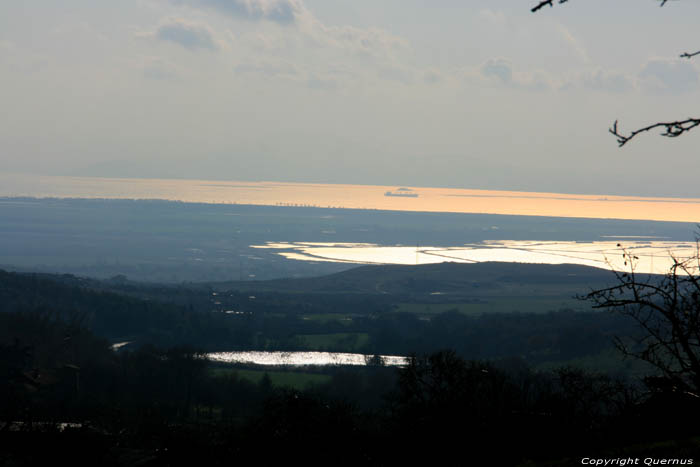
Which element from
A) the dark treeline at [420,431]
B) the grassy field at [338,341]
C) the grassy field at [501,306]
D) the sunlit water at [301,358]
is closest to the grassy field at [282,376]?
the sunlit water at [301,358]

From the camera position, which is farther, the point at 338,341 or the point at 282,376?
the point at 338,341

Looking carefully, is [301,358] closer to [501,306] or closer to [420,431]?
[501,306]

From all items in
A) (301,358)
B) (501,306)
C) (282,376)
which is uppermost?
(501,306)

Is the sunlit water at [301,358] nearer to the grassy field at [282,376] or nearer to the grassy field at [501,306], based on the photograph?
the grassy field at [282,376]

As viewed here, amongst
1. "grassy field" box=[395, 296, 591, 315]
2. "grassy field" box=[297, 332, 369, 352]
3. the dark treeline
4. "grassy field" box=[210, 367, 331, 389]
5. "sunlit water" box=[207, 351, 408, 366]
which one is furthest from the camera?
"grassy field" box=[395, 296, 591, 315]

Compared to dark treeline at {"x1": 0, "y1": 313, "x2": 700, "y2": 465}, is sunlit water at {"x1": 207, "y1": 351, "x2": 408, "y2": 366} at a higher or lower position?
lower

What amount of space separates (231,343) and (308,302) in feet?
167

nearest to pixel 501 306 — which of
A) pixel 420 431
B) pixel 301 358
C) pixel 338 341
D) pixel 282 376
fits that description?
pixel 338 341

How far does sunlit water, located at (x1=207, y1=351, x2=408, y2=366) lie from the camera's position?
341ft

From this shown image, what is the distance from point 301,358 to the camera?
112 metres

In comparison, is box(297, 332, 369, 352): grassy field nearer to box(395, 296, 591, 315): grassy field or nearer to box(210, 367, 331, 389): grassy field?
box(210, 367, 331, 389): grassy field

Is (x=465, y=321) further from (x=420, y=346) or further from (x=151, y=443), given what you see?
(x=151, y=443)

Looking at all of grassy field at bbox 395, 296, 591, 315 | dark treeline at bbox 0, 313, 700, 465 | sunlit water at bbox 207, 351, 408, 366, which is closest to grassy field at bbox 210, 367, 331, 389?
sunlit water at bbox 207, 351, 408, 366

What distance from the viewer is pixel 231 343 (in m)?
133
